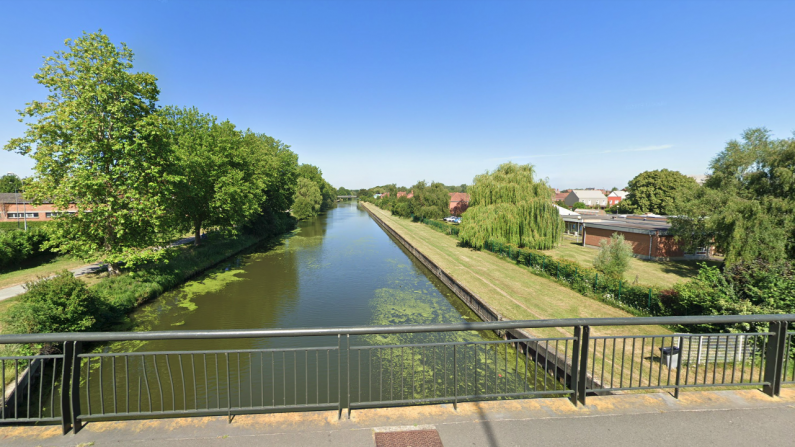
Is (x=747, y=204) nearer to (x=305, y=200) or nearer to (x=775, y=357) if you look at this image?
(x=775, y=357)

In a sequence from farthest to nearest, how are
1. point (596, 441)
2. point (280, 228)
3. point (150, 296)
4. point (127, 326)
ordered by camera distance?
point (280, 228), point (150, 296), point (127, 326), point (596, 441)

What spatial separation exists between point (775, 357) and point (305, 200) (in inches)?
2330

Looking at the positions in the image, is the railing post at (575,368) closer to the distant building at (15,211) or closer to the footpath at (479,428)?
the footpath at (479,428)

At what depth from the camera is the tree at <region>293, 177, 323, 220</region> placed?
58.2 m

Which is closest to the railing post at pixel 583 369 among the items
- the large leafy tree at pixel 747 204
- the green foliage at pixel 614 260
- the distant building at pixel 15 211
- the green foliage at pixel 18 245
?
the green foliage at pixel 614 260

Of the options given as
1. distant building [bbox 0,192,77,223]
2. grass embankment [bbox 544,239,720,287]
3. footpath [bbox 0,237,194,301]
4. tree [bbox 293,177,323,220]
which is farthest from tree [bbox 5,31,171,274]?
tree [bbox 293,177,323,220]

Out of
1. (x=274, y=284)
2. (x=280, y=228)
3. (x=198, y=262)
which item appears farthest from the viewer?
(x=280, y=228)

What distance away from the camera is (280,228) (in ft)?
136

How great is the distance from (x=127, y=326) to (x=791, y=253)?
94.6 feet

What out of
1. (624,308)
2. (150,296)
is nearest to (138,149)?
(150,296)

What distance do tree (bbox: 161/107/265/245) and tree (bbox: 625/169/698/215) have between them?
59.4 m

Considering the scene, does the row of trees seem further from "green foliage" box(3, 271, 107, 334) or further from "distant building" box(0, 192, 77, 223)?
"distant building" box(0, 192, 77, 223)

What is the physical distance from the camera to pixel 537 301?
1441 centimetres

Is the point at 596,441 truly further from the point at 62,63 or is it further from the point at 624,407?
the point at 62,63
